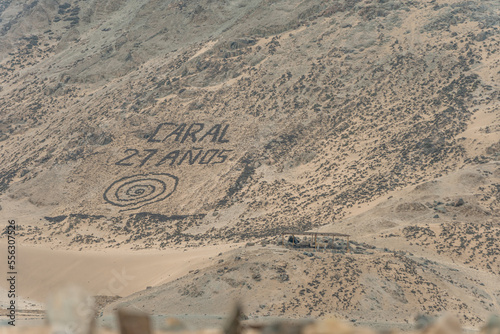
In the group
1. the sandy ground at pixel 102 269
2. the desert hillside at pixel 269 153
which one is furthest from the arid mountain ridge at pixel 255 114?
the sandy ground at pixel 102 269

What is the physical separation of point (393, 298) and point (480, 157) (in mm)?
16224

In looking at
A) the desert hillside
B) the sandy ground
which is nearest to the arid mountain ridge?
the desert hillside

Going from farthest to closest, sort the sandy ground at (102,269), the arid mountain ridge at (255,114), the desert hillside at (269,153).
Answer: the arid mountain ridge at (255,114) → the sandy ground at (102,269) → the desert hillside at (269,153)

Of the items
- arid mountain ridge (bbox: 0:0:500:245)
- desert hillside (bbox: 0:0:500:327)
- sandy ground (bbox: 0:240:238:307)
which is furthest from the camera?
arid mountain ridge (bbox: 0:0:500:245)

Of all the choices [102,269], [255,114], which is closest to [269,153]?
[255,114]

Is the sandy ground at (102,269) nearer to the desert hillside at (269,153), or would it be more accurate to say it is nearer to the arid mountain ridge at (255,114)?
the desert hillside at (269,153)

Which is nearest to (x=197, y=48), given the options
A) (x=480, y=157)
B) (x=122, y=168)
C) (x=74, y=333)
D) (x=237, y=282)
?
(x=122, y=168)

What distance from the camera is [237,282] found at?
19.8m

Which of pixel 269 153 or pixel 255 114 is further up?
pixel 255 114

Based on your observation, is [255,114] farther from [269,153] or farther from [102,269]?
[102,269]

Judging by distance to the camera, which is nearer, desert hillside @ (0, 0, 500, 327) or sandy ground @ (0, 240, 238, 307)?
desert hillside @ (0, 0, 500, 327)

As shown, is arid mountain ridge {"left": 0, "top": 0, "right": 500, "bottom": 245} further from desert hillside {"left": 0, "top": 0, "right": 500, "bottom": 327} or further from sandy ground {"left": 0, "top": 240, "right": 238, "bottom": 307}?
sandy ground {"left": 0, "top": 240, "right": 238, "bottom": 307}

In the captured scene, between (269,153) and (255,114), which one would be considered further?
(255,114)

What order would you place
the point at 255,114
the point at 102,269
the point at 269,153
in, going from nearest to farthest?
the point at 102,269, the point at 269,153, the point at 255,114
